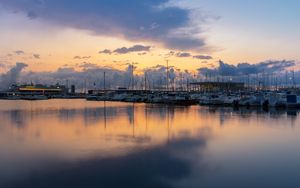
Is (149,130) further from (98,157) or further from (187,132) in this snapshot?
(98,157)

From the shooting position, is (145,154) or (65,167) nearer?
(65,167)

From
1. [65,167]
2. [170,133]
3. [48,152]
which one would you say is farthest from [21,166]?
[170,133]

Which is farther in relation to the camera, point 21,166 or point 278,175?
point 21,166

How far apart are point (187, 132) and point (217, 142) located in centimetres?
438

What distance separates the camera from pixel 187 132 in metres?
23.5

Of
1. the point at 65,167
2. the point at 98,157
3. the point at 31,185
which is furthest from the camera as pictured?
the point at 98,157

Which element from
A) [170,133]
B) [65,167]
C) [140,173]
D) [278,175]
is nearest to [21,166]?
[65,167]

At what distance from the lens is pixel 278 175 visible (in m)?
12.2

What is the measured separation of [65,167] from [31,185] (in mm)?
2398

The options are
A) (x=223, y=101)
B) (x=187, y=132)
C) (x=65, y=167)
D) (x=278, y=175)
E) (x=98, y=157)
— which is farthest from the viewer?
(x=223, y=101)

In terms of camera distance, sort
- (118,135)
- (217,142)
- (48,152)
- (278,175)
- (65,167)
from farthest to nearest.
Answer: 1. (118,135)
2. (217,142)
3. (48,152)
4. (65,167)
5. (278,175)

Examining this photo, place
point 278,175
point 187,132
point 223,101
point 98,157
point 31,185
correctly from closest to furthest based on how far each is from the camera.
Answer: point 31,185 → point 278,175 → point 98,157 → point 187,132 → point 223,101

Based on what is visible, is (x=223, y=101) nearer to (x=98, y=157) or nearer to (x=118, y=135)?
(x=118, y=135)

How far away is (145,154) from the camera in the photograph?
1563 centimetres
